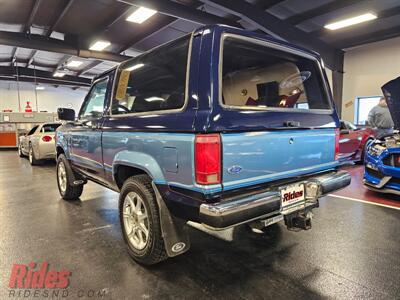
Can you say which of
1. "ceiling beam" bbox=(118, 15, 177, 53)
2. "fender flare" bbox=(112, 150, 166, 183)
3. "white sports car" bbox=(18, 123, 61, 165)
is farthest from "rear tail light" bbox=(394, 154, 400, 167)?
"white sports car" bbox=(18, 123, 61, 165)

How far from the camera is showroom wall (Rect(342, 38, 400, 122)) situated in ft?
30.6

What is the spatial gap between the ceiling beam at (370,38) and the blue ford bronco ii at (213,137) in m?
8.03

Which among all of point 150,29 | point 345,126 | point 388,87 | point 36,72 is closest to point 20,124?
point 36,72

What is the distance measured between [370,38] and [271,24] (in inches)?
163

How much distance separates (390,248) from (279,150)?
5.36 ft

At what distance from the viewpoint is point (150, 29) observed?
332 inches

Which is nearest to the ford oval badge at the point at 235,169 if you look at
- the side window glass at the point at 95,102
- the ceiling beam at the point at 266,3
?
the side window glass at the point at 95,102

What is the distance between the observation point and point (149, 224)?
2.13 metres

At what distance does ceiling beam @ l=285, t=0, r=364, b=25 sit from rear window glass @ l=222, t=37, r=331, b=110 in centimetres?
527

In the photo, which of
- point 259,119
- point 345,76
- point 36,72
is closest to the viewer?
point 259,119

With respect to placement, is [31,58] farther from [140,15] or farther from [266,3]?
[266,3]

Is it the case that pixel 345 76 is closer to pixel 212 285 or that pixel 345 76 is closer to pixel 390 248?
pixel 390 248

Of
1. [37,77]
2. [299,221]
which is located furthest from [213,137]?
[37,77]

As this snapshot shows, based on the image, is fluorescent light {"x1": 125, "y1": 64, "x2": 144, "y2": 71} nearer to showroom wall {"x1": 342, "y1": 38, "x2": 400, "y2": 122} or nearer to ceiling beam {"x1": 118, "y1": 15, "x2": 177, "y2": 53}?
ceiling beam {"x1": 118, "y1": 15, "x2": 177, "y2": 53}
